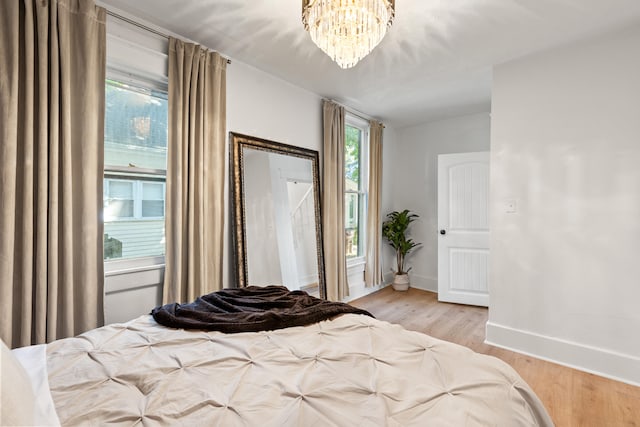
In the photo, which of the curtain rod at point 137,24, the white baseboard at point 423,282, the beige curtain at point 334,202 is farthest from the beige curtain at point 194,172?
the white baseboard at point 423,282

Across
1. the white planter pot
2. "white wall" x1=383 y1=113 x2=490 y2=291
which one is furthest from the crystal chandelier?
the white planter pot

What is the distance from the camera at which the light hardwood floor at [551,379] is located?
191 cm

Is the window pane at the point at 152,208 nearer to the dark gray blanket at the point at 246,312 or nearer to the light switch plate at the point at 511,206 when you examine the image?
the dark gray blanket at the point at 246,312

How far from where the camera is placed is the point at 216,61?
8.43ft

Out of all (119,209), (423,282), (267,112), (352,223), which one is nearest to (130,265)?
(119,209)

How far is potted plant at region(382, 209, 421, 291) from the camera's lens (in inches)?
188

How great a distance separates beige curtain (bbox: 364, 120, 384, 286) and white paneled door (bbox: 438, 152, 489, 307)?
828mm

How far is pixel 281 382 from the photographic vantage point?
3.27 ft

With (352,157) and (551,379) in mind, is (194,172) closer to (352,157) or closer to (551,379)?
(352,157)

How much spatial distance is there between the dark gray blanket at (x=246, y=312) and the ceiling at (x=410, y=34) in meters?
1.82

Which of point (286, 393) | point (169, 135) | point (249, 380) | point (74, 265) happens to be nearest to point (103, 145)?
point (169, 135)

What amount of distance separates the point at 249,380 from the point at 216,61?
243cm

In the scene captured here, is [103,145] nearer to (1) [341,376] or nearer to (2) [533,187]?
Answer: (1) [341,376]

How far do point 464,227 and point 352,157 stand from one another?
68.8 inches
